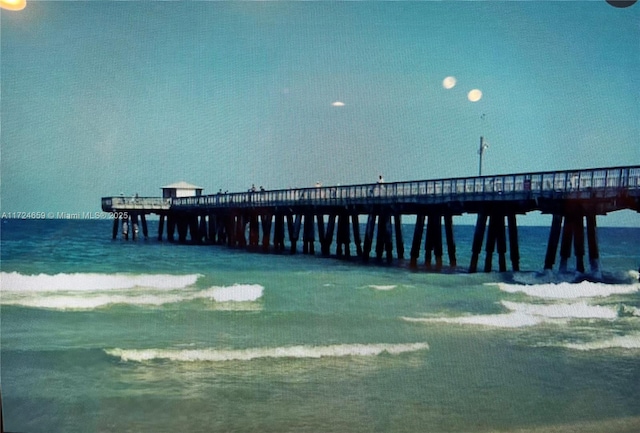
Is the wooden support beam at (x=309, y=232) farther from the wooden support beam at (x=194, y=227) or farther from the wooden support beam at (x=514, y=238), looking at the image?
the wooden support beam at (x=514, y=238)

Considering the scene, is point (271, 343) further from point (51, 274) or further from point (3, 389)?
point (51, 274)

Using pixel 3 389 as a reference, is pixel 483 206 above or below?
above

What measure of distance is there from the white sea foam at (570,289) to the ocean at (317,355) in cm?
5

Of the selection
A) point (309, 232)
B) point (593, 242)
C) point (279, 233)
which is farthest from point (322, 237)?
point (593, 242)

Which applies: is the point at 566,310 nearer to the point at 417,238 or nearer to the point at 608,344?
the point at 608,344

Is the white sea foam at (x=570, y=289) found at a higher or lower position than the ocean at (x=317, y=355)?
higher

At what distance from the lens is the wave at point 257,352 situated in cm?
607

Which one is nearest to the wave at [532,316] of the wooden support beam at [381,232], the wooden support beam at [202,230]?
the wooden support beam at [381,232]

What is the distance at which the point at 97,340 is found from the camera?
6695mm

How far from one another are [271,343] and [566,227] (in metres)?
5.93

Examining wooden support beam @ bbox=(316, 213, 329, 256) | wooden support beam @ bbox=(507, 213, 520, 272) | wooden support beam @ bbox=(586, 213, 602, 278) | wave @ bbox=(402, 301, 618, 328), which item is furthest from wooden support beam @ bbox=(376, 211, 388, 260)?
wave @ bbox=(402, 301, 618, 328)

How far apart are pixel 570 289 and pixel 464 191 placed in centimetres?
289

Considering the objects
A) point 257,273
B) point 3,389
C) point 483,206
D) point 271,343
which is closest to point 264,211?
point 257,273

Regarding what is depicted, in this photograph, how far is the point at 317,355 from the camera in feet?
20.1
